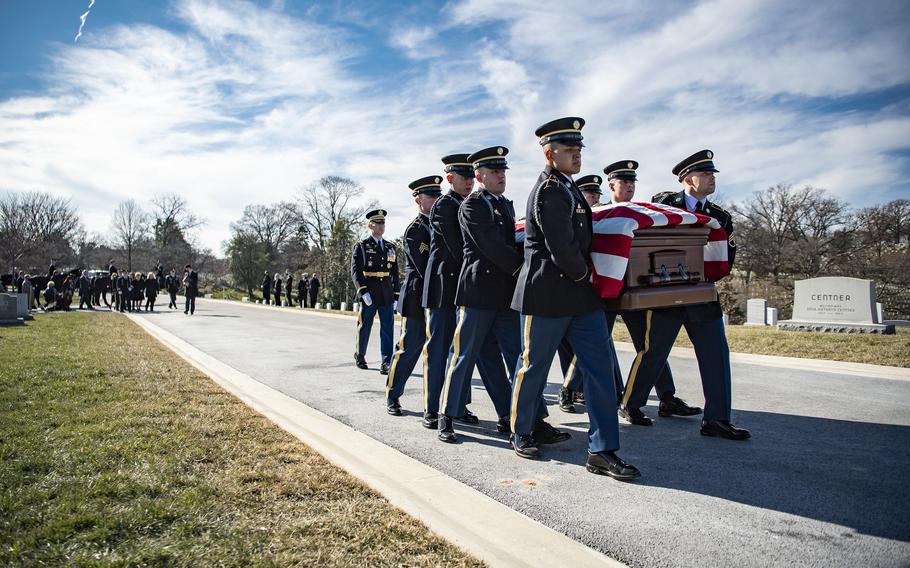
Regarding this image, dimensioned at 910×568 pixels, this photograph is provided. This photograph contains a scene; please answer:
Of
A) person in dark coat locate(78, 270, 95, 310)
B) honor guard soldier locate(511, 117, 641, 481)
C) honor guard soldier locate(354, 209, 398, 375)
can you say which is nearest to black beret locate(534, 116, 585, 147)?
honor guard soldier locate(511, 117, 641, 481)

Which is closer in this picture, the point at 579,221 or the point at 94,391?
the point at 579,221

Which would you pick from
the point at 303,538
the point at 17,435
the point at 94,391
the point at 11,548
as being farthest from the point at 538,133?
the point at 94,391

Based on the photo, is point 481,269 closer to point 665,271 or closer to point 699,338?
point 665,271

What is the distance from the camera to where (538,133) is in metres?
3.87

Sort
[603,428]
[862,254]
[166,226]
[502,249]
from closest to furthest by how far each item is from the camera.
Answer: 1. [603,428]
2. [502,249]
3. [862,254]
4. [166,226]

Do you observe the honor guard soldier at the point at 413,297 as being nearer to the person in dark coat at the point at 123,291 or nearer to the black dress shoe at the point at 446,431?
the black dress shoe at the point at 446,431

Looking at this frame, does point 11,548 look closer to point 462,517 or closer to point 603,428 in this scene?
point 462,517

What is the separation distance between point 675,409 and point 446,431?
2166mm

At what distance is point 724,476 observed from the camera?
3375 millimetres

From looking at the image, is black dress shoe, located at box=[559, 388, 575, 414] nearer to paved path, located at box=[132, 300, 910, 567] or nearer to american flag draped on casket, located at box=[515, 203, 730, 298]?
paved path, located at box=[132, 300, 910, 567]

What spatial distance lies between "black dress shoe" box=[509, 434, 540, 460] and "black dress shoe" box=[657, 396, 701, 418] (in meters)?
1.77

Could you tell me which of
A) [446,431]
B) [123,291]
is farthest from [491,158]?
[123,291]

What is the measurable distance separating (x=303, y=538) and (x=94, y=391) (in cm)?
399

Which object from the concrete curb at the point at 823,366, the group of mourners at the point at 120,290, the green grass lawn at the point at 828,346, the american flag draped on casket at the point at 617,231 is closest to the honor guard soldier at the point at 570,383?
the american flag draped on casket at the point at 617,231
